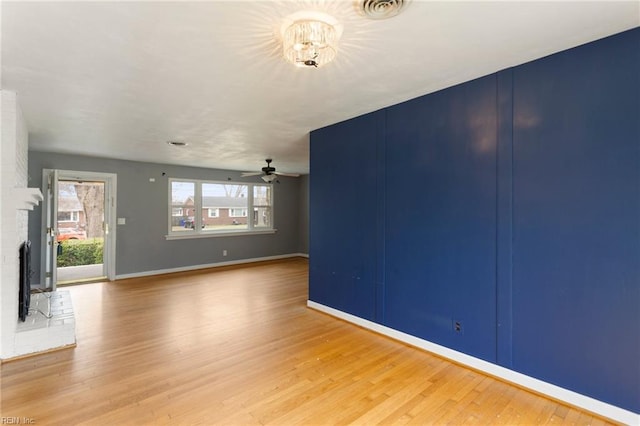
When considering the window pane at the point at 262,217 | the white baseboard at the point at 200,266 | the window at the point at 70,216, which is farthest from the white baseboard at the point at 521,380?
the window at the point at 70,216

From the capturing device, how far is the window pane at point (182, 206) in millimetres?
7089

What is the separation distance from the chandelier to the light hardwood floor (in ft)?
7.39

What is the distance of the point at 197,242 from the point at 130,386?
5.14 meters

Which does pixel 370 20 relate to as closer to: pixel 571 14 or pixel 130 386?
pixel 571 14

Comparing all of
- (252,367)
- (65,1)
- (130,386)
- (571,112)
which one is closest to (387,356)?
(252,367)

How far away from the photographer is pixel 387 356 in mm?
2922

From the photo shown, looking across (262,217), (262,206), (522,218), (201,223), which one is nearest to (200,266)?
(201,223)

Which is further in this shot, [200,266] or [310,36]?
[200,266]

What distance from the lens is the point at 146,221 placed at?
262 inches

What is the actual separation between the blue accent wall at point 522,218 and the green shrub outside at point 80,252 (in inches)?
298

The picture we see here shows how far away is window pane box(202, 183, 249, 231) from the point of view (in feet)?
24.9

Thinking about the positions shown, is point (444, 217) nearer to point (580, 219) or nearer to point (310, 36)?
point (580, 219)

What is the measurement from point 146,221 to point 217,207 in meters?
1.63

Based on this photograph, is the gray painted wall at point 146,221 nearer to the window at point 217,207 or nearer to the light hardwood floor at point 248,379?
the window at point 217,207
